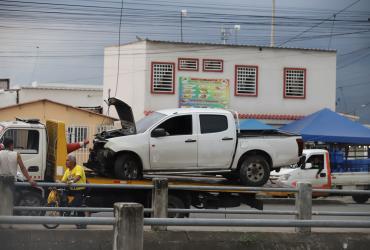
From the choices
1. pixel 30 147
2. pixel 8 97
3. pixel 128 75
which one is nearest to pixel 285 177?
pixel 30 147

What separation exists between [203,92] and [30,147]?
66.8 feet

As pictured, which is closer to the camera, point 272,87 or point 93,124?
point 93,124

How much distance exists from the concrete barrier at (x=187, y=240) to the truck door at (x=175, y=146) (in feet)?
10.5

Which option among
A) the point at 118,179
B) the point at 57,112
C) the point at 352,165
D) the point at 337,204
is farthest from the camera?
the point at 57,112

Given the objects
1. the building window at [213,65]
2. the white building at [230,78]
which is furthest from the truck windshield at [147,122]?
the building window at [213,65]

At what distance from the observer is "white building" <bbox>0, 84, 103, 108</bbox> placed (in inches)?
1826

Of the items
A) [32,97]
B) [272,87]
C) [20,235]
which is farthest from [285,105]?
[20,235]

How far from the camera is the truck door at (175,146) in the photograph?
12.9 meters

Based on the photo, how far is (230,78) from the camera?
33812 millimetres

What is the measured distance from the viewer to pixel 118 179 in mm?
12719

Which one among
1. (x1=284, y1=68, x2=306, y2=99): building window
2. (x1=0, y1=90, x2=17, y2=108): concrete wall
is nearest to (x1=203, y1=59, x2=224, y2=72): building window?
(x1=284, y1=68, x2=306, y2=99): building window

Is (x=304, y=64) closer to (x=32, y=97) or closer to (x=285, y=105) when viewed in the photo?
(x=285, y=105)

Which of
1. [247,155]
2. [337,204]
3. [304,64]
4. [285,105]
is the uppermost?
[304,64]

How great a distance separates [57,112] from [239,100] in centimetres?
1001
